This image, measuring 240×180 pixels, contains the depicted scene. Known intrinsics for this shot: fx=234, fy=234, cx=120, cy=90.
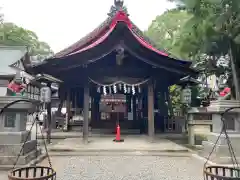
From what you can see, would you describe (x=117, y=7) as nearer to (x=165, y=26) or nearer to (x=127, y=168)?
(x=127, y=168)

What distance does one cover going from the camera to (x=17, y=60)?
28.0 metres

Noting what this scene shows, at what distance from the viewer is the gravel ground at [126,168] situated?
5965 mm

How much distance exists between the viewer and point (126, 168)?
6766 millimetres

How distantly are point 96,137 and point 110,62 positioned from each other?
4129 mm

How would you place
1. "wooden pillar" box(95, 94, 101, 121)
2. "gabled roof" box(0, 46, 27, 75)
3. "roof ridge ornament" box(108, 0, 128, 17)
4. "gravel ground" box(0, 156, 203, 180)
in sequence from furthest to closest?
1. "gabled roof" box(0, 46, 27, 75)
2. "wooden pillar" box(95, 94, 101, 121)
3. "roof ridge ornament" box(108, 0, 128, 17)
4. "gravel ground" box(0, 156, 203, 180)

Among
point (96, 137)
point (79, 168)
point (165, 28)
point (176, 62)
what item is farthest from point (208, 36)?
point (165, 28)

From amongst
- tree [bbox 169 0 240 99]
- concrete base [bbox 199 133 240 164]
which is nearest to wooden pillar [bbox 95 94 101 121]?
tree [bbox 169 0 240 99]

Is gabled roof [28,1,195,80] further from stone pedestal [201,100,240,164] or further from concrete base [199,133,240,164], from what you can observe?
concrete base [199,133,240,164]

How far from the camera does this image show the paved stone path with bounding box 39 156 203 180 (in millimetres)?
5973

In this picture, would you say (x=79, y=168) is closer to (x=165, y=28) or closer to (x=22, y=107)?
(x=22, y=107)

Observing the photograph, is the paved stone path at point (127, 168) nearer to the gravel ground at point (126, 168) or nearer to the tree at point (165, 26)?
the gravel ground at point (126, 168)

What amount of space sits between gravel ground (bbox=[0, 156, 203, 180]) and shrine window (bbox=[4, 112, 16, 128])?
1.45 metres

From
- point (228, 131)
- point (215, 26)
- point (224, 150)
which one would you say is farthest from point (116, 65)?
point (224, 150)

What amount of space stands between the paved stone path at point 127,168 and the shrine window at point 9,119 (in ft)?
5.40
